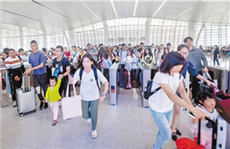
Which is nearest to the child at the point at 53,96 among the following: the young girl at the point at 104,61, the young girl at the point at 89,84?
the young girl at the point at 89,84

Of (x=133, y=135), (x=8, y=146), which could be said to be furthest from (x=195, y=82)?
(x=8, y=146)

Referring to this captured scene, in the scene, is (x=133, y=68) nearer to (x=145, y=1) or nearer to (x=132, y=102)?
(x=132, y=102)

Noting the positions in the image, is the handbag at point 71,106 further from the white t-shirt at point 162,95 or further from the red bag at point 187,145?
the red bag at point 187,145

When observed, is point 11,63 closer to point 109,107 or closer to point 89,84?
point 109,107

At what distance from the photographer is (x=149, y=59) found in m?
6.40

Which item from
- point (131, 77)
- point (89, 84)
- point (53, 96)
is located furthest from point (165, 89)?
point (131, 77)

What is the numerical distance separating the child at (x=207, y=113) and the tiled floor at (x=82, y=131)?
66 cm

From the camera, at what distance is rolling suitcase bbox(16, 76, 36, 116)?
144 inches

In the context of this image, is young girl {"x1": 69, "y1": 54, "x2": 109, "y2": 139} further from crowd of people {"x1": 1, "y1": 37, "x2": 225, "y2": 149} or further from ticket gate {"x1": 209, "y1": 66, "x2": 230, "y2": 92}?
ticket gate {"x1": 209, "y1": 66, "x2": 230, "y2": 92}

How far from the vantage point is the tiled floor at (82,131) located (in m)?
2.54

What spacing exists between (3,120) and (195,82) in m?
4.67

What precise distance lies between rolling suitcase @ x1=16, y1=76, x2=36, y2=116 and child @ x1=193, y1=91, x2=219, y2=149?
357cm

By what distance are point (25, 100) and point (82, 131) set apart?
176 centimetres

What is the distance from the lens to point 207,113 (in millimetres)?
2174
